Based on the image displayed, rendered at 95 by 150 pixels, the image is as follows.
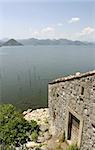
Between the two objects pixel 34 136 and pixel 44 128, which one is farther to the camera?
pixel 44 128

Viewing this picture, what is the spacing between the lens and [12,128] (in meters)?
7.46

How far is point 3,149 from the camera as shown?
6.84 metres

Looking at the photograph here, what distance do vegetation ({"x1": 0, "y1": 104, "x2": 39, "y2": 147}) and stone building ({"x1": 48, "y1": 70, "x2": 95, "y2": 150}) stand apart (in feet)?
3.80

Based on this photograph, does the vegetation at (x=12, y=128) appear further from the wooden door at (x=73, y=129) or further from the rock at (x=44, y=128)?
the wooden door at (x=73, y=129)

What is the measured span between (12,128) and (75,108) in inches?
76.8

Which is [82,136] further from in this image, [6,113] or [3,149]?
[6,113]

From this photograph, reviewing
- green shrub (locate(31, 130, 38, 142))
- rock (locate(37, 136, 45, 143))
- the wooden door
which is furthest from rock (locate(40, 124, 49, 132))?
the wooden door

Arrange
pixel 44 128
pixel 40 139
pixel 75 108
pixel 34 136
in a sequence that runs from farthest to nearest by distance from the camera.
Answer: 1. pixel 44 128
2. pixel 40 139
3. pixel 34 136
4. pixel 75 108

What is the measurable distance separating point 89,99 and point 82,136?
115 centimetres

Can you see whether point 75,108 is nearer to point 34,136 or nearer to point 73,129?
point 73,129

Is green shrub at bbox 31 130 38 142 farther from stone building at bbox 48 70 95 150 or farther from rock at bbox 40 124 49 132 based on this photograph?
rock at bbox 40 124 49 132

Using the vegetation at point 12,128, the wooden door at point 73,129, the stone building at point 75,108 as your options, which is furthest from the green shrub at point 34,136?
the wooden door at point 73,129

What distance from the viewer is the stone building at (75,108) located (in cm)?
609

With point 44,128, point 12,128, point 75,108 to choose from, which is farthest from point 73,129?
point 44,128
